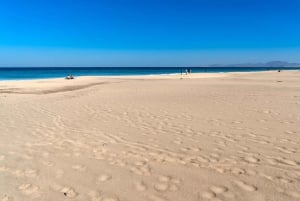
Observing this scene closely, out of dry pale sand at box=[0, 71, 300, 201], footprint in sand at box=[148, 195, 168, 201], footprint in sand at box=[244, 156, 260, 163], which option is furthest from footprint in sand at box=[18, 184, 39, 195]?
footprint in sand at box=[244, 156, 260, 163]

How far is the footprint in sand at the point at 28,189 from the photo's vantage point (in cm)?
456

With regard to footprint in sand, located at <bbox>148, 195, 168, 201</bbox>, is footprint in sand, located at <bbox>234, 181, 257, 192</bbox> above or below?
above

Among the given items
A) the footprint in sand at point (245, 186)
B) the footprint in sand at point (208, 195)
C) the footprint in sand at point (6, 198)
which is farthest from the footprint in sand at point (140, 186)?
the footprint in sand at point (6, 198)

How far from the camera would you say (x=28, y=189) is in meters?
4.67

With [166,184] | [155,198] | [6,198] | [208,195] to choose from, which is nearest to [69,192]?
[6,198]

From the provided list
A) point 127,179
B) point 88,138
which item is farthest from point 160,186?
point 88,138

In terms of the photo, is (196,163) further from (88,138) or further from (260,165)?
(88,138)

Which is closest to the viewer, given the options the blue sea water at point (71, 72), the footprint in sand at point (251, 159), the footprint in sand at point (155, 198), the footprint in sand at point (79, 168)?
the footprint in sand at point (155, 198)

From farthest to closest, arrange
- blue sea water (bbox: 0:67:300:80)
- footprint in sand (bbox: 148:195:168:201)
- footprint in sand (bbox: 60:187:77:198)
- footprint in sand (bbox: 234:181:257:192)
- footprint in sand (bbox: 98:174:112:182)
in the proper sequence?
blue sea water (bbox: 0:67:300:80)
footprint in sand (bbox: 98:174:112:182)
footprint in sand (bbox: 234:181:257:192)
footprint in sand (bbox: 60:187:77:198)
footprint in sand (bbox: 148:195:168:201)

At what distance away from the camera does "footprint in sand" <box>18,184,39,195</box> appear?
4562 millimetres

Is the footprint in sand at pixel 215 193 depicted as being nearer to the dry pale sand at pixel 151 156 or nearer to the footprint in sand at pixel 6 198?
the dry pale sand at pixel 151 156

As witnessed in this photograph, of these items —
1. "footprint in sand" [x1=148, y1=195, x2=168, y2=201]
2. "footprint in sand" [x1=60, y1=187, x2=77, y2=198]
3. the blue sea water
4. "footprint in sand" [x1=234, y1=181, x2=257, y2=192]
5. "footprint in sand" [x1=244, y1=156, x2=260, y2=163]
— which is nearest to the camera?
"footprint in sand" [x1=148, y1=195, x2=168, y2=201]

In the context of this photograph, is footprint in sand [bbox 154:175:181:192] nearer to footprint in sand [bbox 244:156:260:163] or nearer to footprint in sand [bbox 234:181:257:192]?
footprint in sand [bbox 234:181:257:192]

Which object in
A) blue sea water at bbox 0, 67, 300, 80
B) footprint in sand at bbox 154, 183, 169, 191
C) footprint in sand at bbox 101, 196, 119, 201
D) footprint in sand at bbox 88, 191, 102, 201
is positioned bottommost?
blue sea water at bbox 0, 67, 300, 80
